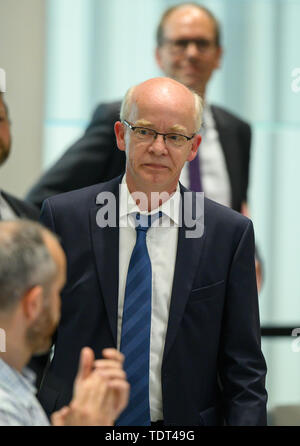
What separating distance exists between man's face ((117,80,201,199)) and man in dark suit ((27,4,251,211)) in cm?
97

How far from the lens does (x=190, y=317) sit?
2326mm

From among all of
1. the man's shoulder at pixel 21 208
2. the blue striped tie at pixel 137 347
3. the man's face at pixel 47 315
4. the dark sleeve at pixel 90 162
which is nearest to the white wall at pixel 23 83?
the dark sleeve at pixel 90 162

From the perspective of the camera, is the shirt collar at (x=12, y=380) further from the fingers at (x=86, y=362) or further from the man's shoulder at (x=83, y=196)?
the man's shoulder at (x=83, y=196)

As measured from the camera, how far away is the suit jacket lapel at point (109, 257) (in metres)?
2.30

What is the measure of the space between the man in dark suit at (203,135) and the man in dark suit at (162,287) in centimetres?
96

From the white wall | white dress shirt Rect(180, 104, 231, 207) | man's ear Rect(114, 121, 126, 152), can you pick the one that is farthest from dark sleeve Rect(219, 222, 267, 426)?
the white wall

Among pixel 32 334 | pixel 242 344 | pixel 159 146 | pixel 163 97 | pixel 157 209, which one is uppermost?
pixel 163 97

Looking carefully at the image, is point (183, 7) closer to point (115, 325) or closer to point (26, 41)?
point (26, 41)

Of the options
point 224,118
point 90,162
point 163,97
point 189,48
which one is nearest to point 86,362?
point 163,97

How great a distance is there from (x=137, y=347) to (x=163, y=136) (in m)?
0.62

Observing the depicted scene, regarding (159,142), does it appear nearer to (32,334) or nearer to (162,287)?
(162,287)

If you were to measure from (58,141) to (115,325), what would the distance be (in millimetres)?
2903

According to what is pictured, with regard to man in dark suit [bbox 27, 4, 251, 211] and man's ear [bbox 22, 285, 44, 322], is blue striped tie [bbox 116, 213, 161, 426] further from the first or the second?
man in dark suit [bbox 27, 4, 251, 211]
